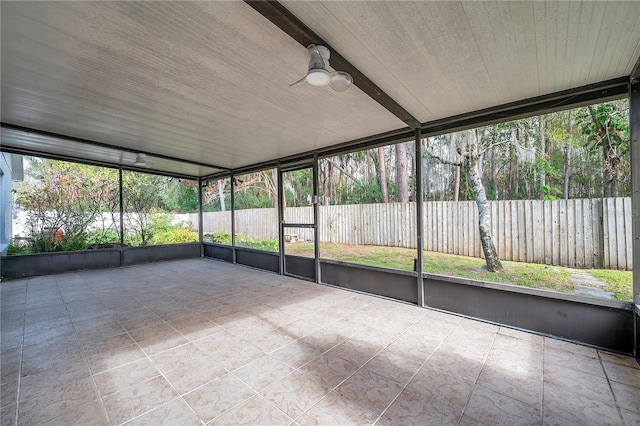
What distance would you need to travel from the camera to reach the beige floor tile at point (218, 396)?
5.46 feet

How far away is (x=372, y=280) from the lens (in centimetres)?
418

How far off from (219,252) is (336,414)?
688cm

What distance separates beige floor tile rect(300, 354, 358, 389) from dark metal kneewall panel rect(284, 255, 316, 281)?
283 centimetres

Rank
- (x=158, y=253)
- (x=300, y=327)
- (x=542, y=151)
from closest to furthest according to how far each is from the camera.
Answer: (x=300, y=327)
(x=542, y=151)
(x=158, y=253)

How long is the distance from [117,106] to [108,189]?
488 centimetres

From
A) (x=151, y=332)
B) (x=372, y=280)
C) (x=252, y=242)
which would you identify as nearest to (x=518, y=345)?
(x=372, y=280)

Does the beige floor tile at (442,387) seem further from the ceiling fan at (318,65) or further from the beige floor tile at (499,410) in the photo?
the ceiling fan at (318,65)

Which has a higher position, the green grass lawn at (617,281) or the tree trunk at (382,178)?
the tree trunk at (382,178)

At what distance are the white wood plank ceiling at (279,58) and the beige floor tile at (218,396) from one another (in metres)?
2.57

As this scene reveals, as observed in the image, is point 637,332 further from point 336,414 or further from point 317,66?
point 317,66

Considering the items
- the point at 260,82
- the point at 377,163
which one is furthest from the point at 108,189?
the point at 377,163

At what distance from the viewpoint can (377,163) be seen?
367 inches

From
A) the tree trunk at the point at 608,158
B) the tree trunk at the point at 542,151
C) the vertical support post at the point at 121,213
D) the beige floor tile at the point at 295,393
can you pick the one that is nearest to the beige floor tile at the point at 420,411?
the beige floor tile at the point at 295,393

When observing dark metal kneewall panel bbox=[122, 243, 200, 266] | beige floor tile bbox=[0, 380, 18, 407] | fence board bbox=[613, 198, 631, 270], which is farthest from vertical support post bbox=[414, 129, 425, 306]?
dark metal kneewall panel bbox=[122, 243, 200, 266]
